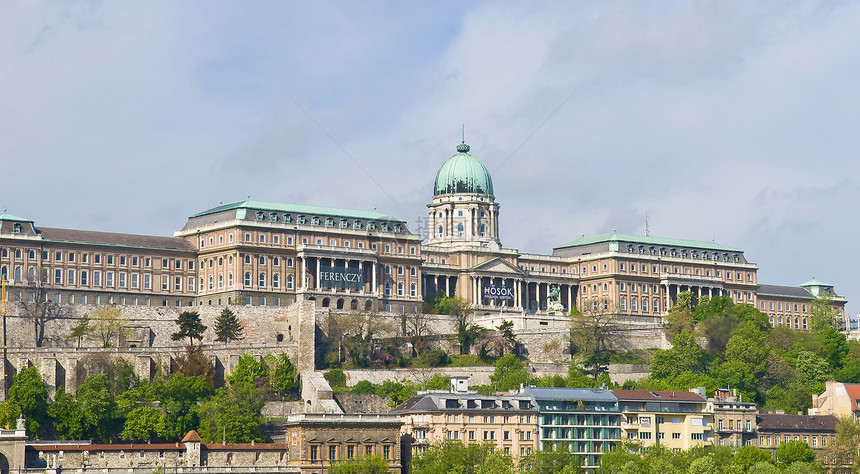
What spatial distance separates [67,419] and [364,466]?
24397mm

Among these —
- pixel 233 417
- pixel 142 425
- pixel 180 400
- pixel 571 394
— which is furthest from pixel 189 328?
pixel 571 394

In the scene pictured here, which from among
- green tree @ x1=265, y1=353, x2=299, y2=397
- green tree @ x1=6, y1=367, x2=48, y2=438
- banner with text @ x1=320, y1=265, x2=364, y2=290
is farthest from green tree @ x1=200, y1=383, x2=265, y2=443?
banner with text @ x1=320, y1=265, x2=364, y2=290

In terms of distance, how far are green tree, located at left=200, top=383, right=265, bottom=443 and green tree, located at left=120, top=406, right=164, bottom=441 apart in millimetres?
3530

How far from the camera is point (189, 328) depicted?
161 metres

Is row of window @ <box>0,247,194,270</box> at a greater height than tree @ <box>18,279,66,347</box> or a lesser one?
greater

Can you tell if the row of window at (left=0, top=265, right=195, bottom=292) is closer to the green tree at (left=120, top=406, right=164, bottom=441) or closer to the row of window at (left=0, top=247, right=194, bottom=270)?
the row of window at (left=0, top=247, right=194, bottom=270)

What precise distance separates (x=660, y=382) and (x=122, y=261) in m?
53.9

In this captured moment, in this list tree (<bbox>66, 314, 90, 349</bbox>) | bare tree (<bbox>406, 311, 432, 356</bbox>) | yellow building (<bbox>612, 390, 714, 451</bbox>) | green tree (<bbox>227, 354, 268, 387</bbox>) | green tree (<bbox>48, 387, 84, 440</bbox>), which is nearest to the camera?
green tree (<bbox>48, 387, 84, 440</bbox>)

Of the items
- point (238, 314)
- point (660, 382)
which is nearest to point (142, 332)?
point (238, 314)

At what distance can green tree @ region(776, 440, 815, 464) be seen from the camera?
14462cm

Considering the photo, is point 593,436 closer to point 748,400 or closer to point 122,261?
point 748,400

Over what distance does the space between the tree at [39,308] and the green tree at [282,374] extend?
856 inches

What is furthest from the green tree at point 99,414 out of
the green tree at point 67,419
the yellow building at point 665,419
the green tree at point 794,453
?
the green tree at point 794,453

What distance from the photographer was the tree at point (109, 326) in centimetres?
16325
